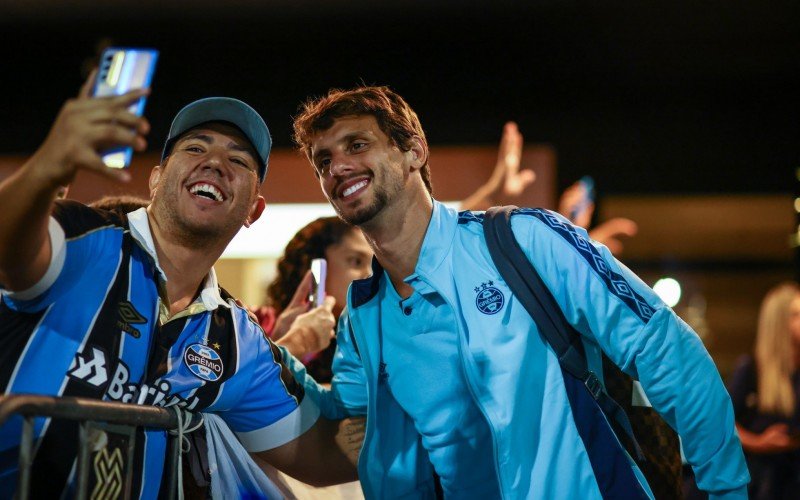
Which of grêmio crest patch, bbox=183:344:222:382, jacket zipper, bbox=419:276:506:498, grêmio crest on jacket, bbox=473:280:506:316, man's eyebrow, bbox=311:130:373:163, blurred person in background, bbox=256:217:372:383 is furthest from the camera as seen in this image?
blurred person in background, bbox=256:217:372:383

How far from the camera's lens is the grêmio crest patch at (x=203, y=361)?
277 cm

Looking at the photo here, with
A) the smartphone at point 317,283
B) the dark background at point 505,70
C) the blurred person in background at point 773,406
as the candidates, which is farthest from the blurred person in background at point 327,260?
the dark background at point 505,70

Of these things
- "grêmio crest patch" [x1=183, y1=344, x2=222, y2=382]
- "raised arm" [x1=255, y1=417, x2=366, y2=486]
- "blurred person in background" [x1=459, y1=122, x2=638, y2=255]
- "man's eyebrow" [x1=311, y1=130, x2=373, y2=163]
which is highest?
"blurred person in background" [x1=459, y1=122, x2=638, y2=255]

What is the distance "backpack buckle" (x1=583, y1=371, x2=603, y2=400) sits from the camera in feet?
8.50

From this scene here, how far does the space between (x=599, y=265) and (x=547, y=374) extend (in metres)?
0.36

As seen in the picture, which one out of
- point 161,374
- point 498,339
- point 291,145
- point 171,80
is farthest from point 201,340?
point 171,80

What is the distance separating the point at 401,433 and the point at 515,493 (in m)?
0.53

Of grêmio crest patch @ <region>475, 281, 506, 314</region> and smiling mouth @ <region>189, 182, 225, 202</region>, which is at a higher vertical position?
smiling mouth @ <region>189, 182, 225, 202</region>

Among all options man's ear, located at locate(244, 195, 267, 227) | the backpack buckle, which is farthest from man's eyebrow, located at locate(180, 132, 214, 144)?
the backpack buckle

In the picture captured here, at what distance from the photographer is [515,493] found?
249cm

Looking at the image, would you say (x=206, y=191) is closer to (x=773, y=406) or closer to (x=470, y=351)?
(x=470, y=351)

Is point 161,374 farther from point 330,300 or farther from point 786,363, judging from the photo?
point 786,363

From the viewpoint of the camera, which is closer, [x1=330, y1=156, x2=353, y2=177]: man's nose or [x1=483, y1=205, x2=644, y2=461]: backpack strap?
[x1=483, y1=205, x2=644, y2=461]: backpack strap

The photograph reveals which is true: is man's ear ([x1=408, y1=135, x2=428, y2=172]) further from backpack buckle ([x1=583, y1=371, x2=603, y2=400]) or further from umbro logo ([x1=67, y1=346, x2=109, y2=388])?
umbro logo ([x1=67, y1=346, x2=109, y2=388])
